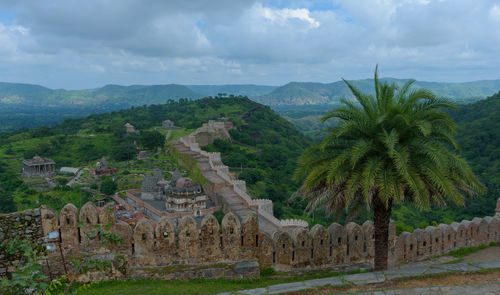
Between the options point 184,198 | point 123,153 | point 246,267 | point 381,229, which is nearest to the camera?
point 381,229

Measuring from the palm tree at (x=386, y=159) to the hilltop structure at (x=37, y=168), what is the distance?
6980 cm

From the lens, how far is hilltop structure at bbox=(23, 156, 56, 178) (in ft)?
215

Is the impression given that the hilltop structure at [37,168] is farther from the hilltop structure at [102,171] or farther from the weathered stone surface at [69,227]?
the weathered stone surface at [69,227]

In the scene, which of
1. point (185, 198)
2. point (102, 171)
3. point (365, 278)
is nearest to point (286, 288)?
point (365, 278)

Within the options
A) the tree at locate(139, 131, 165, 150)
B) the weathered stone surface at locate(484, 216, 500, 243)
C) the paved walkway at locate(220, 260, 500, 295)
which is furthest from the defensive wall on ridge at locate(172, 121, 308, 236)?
the tree at locate(139, 131, 165, 150)

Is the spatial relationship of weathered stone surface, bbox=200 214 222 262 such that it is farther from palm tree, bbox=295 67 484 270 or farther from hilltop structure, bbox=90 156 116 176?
hilltop structure, bbox=90 156 116 176

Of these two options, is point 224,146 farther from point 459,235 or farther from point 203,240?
point 203,240

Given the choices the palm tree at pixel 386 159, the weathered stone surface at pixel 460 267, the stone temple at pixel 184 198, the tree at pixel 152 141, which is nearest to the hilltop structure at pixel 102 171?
the tree at pixel 152 141

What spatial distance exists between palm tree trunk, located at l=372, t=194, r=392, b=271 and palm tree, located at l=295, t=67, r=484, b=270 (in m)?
0.01

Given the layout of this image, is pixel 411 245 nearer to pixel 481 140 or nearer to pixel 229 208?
pixel 229 208

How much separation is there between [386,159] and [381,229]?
1.78 metres

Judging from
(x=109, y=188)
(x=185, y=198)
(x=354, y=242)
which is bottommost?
(x=109, y=188)

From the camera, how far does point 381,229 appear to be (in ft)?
26.8

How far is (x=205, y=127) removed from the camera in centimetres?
7181
